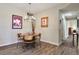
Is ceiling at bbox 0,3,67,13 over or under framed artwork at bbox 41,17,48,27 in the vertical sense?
over

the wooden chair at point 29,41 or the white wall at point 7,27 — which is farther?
the wooden chair at point 29,41

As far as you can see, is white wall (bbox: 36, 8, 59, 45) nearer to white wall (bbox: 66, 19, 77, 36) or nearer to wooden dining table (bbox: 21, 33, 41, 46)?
wooden dining table (bbox: 21, 33, 41, 46)

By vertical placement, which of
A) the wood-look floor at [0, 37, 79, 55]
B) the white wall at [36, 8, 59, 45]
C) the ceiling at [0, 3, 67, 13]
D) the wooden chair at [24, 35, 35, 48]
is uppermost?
the ceiling at [0, 3, 67, 13]

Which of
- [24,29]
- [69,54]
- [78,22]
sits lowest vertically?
[69,54]

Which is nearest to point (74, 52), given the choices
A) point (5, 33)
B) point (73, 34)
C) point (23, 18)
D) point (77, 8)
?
point (73, 34)

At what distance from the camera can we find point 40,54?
74.1 inches

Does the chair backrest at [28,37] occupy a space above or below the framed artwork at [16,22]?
below

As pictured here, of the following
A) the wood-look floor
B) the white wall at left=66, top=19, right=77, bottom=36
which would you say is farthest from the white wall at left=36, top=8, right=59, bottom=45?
the white wall at left=66, top=19, right=77, bottom=36

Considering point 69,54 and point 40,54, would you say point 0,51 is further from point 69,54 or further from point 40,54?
point 69,54

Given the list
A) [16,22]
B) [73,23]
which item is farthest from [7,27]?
[73,23]

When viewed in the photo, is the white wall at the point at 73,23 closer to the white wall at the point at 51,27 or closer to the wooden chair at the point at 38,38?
the white wall at the point at 51,27

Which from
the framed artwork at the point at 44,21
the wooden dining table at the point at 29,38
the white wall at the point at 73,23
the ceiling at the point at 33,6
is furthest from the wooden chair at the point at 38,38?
the white wall at the point at 73,23

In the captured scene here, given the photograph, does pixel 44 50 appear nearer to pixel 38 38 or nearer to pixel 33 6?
pixel 38 38

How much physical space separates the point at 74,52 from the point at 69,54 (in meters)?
0.12
